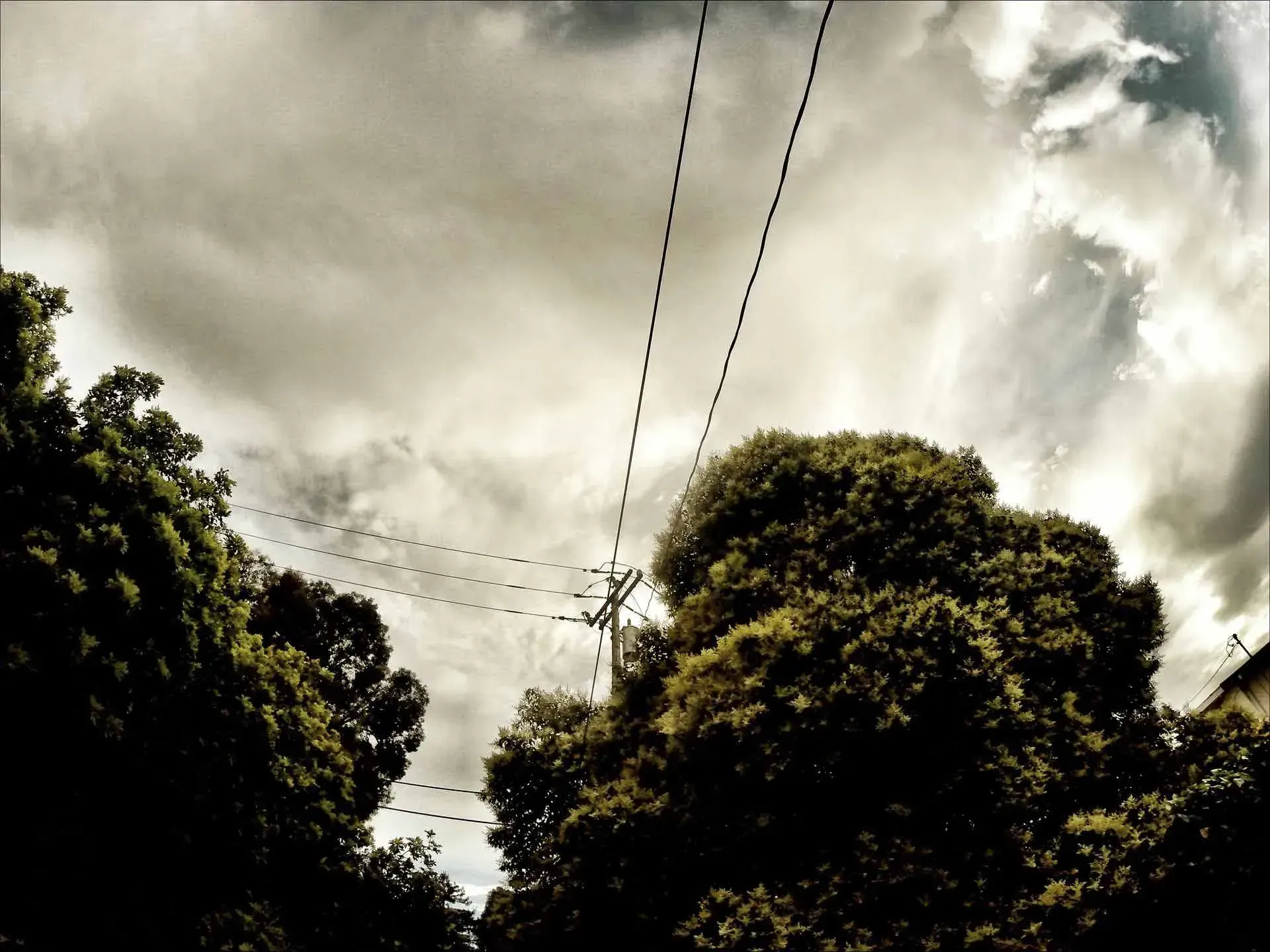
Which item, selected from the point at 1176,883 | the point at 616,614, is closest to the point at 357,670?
the point at 616,614

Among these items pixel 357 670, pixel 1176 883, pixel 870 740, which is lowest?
pixel 1176 883

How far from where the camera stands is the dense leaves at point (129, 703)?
824 cm

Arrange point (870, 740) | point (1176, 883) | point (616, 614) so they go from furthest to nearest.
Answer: point (616, 614) < point (870, 740) < point (1176, 883)

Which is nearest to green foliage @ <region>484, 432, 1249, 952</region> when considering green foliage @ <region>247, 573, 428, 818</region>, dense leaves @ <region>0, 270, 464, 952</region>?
dense leaves @ <region>0, 270, 464, 952</region>

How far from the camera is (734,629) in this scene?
33.6ft

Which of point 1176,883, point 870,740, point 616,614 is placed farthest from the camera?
point 616,614

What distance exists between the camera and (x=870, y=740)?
28.9 feet

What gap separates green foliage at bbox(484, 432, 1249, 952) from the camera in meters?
8.09

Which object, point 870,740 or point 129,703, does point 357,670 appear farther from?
point 870,740

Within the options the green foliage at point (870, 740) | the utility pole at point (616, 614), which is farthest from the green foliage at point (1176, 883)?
the utility pole at point (616, 614)

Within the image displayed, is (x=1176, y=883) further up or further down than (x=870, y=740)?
further down

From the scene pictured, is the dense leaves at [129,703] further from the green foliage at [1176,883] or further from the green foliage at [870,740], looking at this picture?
the green foliage at [1176,883]

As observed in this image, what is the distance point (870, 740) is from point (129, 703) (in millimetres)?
11342

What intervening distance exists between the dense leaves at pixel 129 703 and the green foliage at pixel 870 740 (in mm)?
5127
